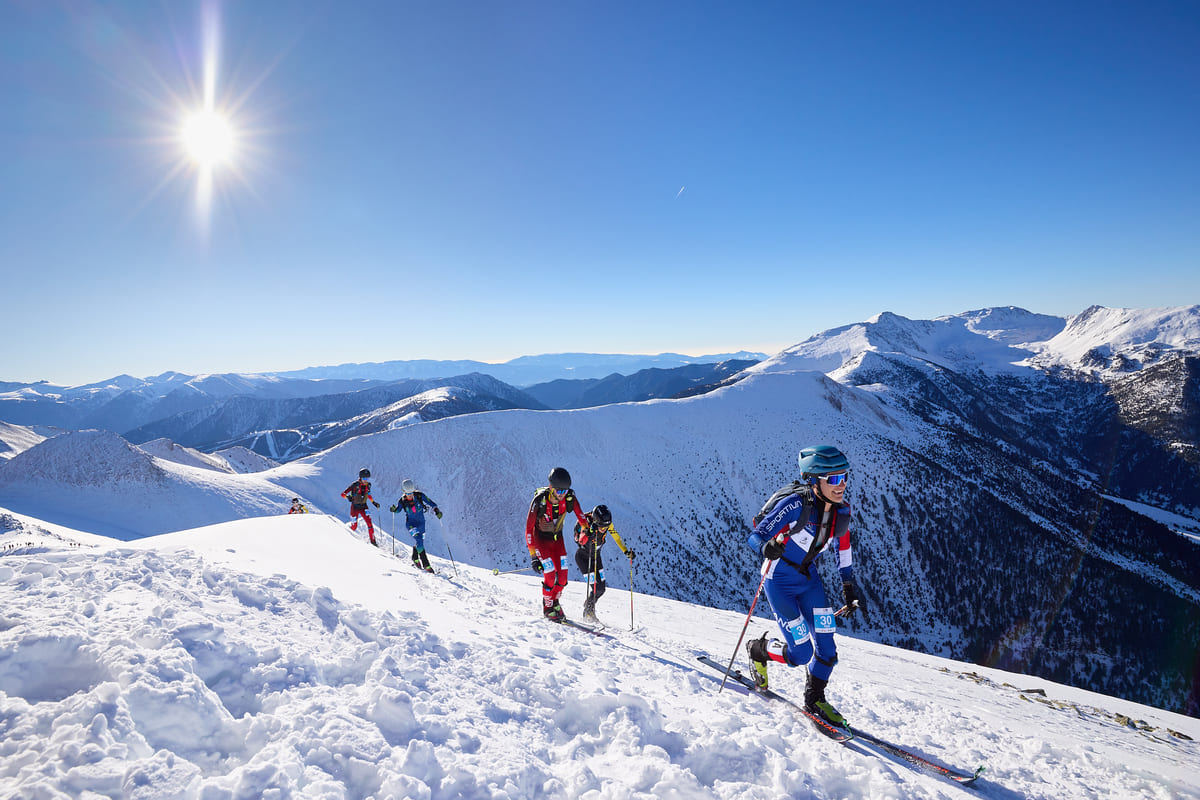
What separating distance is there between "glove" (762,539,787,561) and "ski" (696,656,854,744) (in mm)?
1939

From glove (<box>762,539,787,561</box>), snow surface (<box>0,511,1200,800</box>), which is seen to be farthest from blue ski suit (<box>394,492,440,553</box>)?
glove (<box>762,539,787,561</box>)

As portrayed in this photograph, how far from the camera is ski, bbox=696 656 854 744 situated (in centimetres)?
516

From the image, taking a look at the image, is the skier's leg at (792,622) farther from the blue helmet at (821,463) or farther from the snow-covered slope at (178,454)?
the snow-covered slope at (178,454)

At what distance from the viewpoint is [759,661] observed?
6465 mm

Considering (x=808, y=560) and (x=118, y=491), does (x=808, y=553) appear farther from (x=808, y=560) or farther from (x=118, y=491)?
(x=118, y=491)

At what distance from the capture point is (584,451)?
50.2 meters

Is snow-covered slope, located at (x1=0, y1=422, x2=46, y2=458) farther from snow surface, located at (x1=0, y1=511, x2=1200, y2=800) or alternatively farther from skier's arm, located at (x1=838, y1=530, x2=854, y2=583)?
skier's arm, located at (x1=838, y1=530, x2=854, y2=583)

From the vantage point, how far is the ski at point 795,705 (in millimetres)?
5156

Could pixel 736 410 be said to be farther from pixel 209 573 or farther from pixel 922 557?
pixel 209 573

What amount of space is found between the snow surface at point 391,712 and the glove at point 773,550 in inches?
71.5

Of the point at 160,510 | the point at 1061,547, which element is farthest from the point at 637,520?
the point at 1061,547

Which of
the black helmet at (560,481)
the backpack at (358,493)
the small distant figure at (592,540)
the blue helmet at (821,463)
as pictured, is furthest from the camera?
the backpack at (358,493)

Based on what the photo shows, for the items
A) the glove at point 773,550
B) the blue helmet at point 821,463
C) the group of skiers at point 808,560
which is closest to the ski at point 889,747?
the group of skiers at point 808,560

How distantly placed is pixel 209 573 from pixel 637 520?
39.4 m
